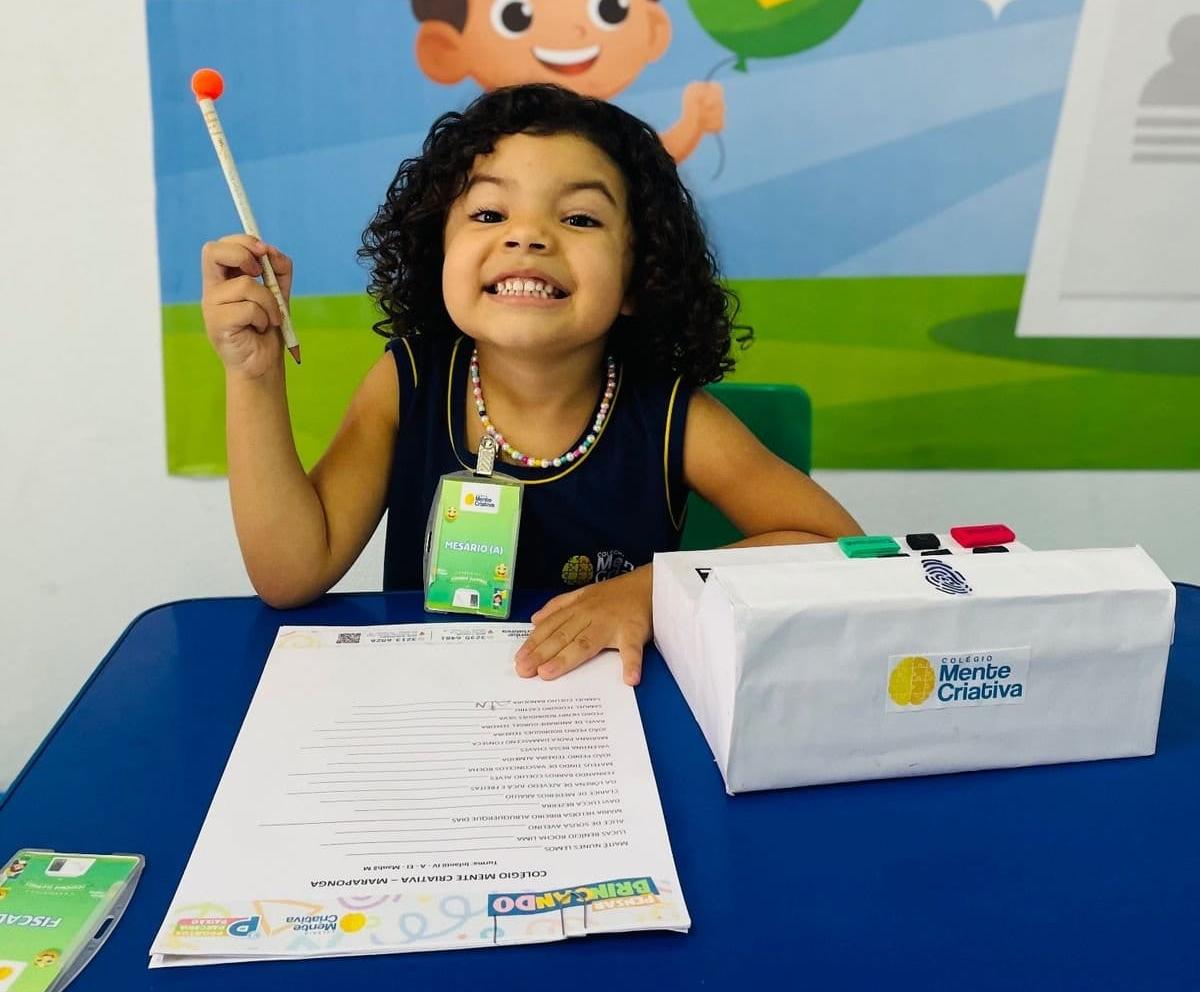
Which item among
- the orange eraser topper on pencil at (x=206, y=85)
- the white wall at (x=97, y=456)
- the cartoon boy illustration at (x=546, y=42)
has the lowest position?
the white wall at (x=97, y=456)

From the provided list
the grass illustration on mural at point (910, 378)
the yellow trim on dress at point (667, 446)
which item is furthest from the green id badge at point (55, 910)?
the grass illustration on mural at point (910, 378)

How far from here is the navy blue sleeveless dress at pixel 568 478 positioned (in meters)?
1.10

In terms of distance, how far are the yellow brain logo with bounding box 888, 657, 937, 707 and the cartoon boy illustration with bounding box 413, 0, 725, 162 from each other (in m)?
1.20

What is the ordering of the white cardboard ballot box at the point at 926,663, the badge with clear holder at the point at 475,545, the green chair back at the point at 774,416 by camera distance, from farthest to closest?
1. the green chair back at the point at 774,416
2. the badge with clear holder at the point at 475,545
3. the white cardboard ballot box at the point at 926,663

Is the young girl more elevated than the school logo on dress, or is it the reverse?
the young girl

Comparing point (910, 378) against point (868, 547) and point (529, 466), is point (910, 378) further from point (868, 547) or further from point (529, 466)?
point (868, 547)

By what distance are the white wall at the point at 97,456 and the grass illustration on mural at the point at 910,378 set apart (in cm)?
5

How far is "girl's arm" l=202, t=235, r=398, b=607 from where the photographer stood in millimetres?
868

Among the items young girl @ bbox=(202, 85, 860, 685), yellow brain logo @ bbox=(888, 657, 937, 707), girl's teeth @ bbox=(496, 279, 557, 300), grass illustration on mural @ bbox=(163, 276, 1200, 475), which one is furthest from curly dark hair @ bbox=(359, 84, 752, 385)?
yellow brain logo @ bbox=(888, 657, 937, 707)

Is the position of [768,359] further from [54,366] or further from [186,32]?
[54,366]

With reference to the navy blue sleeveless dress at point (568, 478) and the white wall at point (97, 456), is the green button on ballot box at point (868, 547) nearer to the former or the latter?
the navy blue sleeveless dress at point (568, 478)

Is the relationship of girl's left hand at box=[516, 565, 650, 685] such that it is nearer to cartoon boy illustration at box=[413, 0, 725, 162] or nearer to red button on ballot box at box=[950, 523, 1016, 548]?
red button on ballot box at box=[950, 523, 1016, 548]

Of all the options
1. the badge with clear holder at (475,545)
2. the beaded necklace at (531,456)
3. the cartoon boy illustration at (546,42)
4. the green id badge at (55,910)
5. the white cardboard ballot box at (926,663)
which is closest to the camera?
the green id badge at (55,910)

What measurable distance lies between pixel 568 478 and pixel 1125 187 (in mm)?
1162
